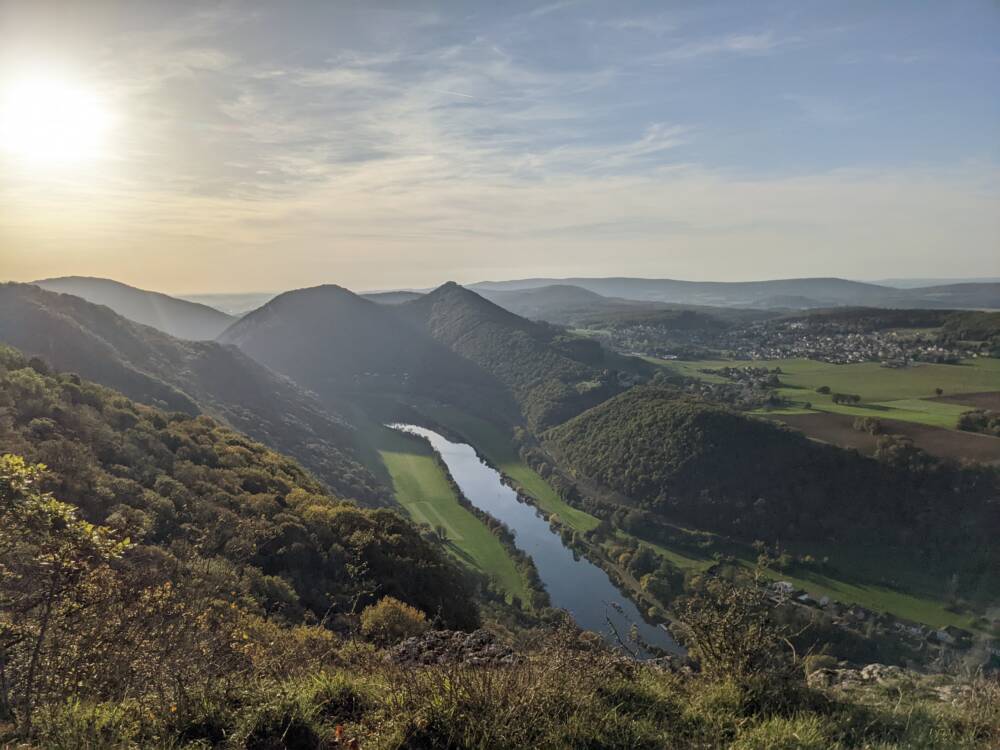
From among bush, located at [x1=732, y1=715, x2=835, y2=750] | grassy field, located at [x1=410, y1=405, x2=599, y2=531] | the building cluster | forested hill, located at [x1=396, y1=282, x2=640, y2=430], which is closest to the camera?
bush, located at [x1=732, y1=715, x2=835, y2=750]

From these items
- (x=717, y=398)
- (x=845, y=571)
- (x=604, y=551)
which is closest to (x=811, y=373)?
(x=717, y=398)

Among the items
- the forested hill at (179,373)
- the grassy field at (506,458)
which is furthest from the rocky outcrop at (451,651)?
the grassy field at (506,458)

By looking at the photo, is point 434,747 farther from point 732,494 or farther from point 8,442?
point 732,494

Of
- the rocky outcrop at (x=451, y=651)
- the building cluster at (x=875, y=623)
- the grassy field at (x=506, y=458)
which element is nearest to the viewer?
the rocky outcrop at (x=451, y=651)

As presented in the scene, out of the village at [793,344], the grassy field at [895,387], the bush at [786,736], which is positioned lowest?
the grassy field at [895,387]

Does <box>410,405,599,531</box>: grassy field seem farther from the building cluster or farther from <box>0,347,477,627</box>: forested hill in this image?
<box>0,347,477,627</box>: forested hill

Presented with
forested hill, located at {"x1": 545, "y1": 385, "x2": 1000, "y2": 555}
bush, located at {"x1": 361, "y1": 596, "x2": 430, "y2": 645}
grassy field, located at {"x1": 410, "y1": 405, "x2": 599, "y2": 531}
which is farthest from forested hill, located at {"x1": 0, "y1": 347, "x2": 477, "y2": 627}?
forested hill, located at {"x1": 545, "y1": 385, "x2": 1000, "y2": 555}

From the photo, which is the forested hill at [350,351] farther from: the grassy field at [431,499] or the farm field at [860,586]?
the farm field at [860,586]
